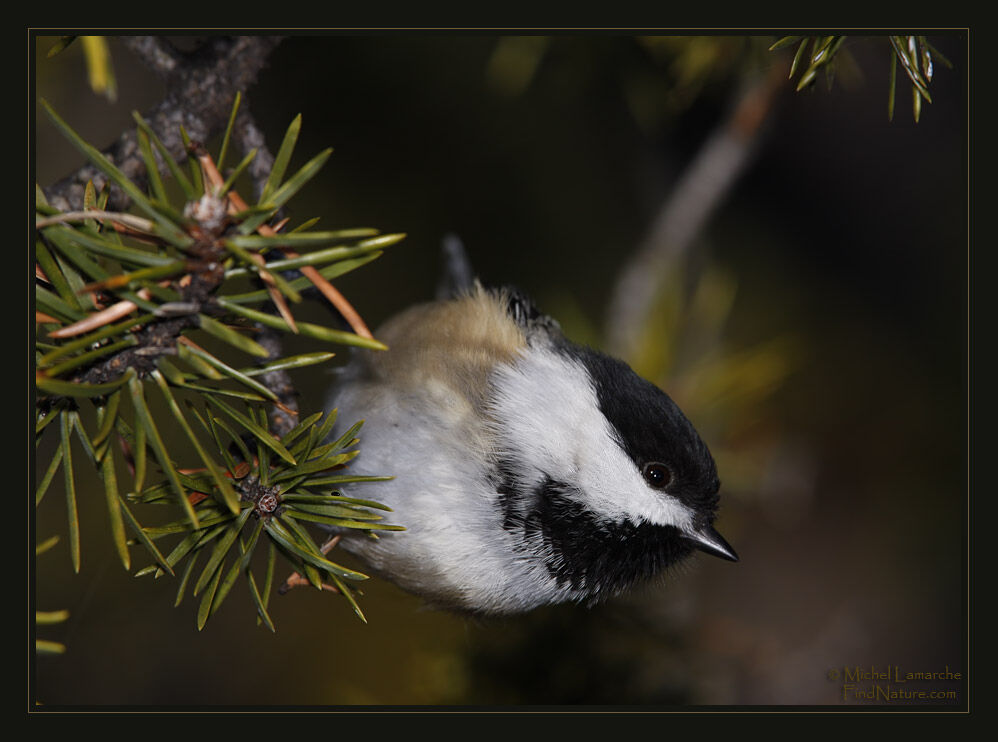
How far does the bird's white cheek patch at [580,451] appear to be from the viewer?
2.96 feet

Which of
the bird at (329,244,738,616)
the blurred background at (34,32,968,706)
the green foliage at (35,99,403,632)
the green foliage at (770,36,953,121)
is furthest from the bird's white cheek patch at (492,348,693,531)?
the green foliage at (770,36,953,121)

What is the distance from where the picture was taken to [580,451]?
0.92m

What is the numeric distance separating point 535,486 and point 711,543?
0.23 metres

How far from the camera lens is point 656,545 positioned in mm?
944

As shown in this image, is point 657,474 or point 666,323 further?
point 666,323

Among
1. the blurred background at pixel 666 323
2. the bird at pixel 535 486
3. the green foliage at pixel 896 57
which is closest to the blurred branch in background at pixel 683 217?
the blurred background at pixel 666 323

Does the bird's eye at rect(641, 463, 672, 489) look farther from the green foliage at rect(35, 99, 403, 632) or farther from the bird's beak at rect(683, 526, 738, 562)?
the green foliage at rect(35, 99, 403, 632)

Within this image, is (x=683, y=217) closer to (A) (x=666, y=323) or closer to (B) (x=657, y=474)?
(A) (x=666, y=323)

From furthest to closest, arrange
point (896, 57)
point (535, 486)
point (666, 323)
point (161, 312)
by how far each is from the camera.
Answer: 1. point (666, 323)
2. point (535, 486)
3. point (896, 57)
4. point (161, 312)

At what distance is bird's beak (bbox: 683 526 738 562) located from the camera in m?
0.92

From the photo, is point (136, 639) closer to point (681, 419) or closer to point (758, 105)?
point (681, 419)

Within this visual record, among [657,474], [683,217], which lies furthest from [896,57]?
[683,217]

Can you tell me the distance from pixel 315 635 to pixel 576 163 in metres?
1.08

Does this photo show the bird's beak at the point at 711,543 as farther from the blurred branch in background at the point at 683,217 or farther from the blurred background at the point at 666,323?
the blurred branch in background at the point at 683,217
